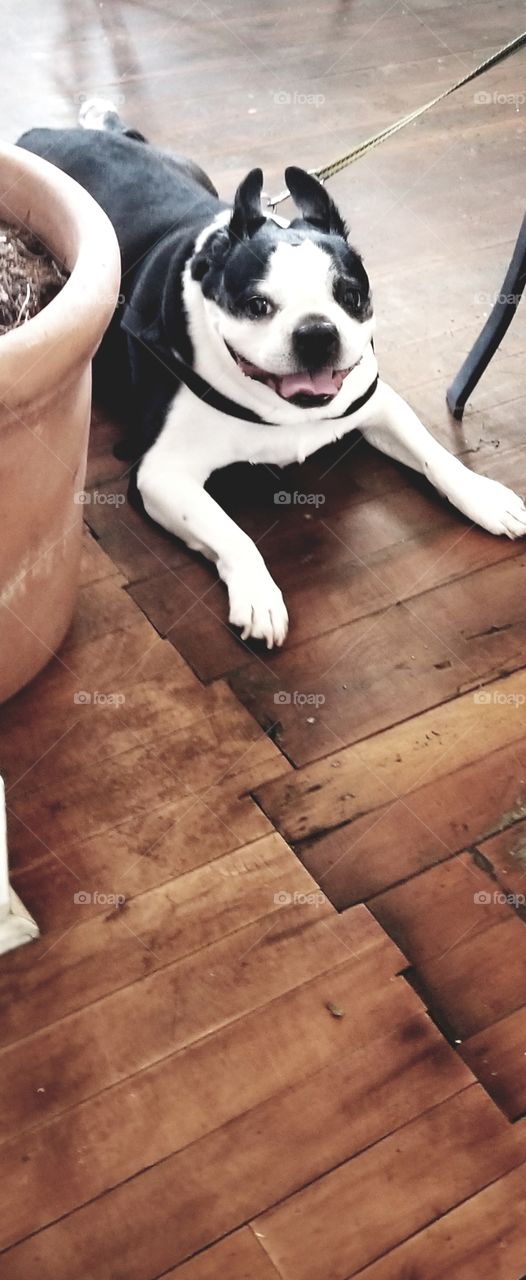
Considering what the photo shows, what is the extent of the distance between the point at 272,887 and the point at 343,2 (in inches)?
119

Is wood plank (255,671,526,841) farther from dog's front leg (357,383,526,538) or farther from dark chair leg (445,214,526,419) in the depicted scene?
dark chair leg (445,214,526,419)

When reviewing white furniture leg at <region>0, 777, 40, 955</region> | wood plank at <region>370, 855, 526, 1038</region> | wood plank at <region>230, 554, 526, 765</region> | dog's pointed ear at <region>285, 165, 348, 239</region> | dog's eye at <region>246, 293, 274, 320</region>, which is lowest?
wood plank at <region>370, 855, 526, 1038</region>

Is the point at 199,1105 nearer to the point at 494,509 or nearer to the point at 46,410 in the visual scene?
the point at 46,410

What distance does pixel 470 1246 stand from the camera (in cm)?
98

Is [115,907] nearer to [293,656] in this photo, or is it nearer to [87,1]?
[293,656]

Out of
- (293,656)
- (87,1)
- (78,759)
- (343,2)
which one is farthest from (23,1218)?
(343,2)

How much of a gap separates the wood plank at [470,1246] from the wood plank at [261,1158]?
22 millimetres

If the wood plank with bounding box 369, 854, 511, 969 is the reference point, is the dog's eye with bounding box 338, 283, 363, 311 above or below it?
above

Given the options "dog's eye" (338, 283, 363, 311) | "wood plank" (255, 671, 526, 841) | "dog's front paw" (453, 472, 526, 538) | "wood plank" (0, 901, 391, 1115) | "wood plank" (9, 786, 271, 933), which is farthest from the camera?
"dog's front paw" (453, 472, 526, 538)

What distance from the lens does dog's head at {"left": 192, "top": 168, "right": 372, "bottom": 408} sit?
1389mm

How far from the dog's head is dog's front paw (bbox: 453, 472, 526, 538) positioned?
31 cm

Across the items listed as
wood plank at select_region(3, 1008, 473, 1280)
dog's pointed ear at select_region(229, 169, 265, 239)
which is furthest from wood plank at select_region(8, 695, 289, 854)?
dog's pointed ear at select_region(229, 169, 265, 239)

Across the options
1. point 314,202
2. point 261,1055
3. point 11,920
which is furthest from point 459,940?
point 314,202

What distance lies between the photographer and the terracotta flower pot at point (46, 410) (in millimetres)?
989
